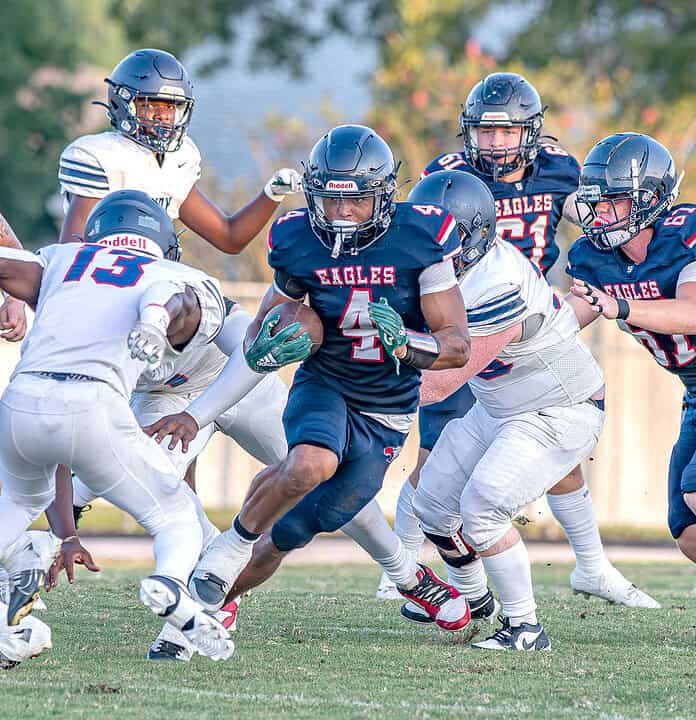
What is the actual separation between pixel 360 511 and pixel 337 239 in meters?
1.09

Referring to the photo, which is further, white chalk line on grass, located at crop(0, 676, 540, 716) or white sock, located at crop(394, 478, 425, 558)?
white sock, located at crop(394, 478, 425, 558)

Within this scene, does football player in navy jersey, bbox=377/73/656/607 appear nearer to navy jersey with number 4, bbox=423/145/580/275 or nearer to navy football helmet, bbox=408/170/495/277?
navy jersey with number 4, bbox=423/145/580/275

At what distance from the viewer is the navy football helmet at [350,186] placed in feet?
15.9

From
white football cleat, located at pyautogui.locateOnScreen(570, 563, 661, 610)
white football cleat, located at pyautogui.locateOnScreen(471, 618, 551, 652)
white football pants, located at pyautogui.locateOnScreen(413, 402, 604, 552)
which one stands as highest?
white football pants, located at pyautogui.locateOnScreen(413, 402, 604, 552)

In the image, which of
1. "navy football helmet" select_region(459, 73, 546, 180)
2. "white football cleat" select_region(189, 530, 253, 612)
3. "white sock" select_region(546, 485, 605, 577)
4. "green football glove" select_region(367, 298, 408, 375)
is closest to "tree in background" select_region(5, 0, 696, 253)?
"navy football helmet" select_region(459, 73, 546, 180)

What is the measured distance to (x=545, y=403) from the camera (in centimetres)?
547

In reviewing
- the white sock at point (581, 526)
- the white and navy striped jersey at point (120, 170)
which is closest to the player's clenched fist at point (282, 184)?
the white and navy striped jersey at point (120, 170)

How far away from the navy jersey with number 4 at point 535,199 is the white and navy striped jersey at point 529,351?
3.51 feet

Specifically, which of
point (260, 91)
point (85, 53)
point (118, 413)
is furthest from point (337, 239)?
point (260, 91)

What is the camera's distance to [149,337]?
13.5ft

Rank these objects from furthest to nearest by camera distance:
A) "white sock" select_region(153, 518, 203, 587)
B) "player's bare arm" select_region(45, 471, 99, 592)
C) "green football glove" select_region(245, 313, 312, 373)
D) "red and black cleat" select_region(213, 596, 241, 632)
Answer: "red and black cleat" select_region(213, 596, 241, 632) < "player's bare arm" select_region(45, 471, 99, 592) < "green football glove" select_region(245, 313, 312, 373) < "white sock" select_region(153, 518, 203, 587)

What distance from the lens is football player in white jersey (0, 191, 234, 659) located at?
169 inches

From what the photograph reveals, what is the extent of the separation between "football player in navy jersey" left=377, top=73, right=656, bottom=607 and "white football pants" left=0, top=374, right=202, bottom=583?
2263 millimetres

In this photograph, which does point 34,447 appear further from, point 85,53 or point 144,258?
point 85,53
